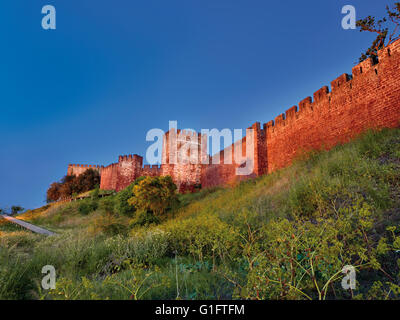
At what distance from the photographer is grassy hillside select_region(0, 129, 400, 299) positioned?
1.88 meters

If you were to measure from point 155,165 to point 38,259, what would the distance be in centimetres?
2886

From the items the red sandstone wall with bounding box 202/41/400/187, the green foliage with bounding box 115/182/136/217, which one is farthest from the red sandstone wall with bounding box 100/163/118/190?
the red sandstone wall with bounding box 202/41/400/187

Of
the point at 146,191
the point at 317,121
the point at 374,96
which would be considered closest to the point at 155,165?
the point at 146,191

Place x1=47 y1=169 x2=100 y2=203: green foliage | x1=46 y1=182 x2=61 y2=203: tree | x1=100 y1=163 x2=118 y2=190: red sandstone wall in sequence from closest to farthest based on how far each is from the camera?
x1=100 y1=163 x2=118 y2=190: red sandstone wall, x1=47 y1=169 x2=100 y2=203: green foliage, x1=46 y1=182 x2=61 y2=203: tree

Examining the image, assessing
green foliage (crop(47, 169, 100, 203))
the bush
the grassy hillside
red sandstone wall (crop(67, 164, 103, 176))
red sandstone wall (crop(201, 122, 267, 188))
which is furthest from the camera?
red sandstone wall (crop(67, 164, 103, 176))

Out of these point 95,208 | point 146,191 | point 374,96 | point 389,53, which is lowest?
point 95,208

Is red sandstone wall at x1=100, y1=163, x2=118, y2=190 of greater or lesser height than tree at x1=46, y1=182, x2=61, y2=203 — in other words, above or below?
above

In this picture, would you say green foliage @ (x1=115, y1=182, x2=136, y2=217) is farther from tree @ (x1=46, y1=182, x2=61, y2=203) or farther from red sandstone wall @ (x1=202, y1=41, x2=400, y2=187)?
tree @ (x1=46, y1=182, x2=61, y2=203)

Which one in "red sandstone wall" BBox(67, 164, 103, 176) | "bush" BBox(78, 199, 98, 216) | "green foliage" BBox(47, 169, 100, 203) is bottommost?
"bush" BBox(78, 199, 98, 216)

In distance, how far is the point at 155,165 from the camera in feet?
106

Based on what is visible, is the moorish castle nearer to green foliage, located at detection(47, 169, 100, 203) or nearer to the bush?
the bush

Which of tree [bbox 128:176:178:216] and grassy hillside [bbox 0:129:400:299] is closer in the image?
grassy hillside [bbox 0:129:400:299]
